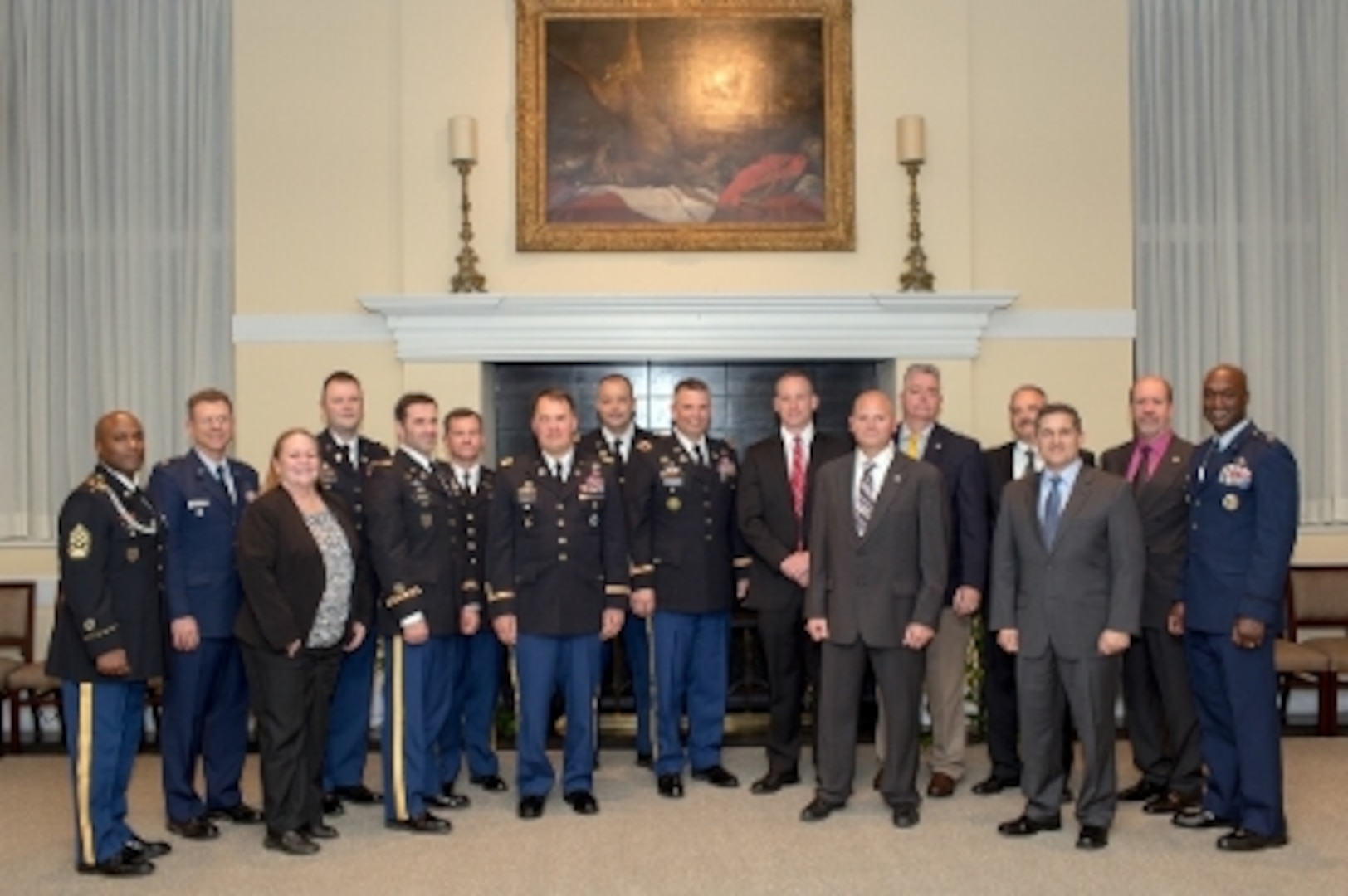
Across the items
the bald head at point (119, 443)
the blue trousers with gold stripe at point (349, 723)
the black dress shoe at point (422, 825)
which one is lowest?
the black dress shoe at point (422, 825)

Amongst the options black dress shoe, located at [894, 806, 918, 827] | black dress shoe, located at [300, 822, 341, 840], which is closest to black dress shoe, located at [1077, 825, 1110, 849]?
black dress shoe, located at [894, 806, 918, 827]

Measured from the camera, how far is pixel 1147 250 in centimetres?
819

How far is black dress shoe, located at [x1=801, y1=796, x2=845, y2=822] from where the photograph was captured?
18.3 ft

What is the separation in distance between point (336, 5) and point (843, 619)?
4.13m

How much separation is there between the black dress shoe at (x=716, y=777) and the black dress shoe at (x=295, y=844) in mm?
1610

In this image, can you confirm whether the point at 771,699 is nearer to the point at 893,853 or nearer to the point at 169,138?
the point at 893,853

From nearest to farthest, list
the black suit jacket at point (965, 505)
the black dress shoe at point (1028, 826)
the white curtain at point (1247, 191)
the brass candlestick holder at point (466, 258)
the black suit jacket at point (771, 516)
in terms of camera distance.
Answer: the black dress shoe at point (1028, 826), the black suit jacket at point (965, 505), the black suit jacket at point (771, 516), the brass candlestick holder at point (466, 258), the white curtain at point (1247, 191)

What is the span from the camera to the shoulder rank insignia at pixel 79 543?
4.89m

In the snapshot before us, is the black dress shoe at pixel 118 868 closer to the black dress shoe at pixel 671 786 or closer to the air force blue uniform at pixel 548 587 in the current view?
the air force blue uniform at pixel 548 587

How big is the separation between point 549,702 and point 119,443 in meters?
1.74

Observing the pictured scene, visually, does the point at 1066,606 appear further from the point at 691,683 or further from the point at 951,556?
the point at 691,683

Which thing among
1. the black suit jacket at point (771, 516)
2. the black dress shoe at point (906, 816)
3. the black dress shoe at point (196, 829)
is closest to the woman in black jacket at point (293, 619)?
the black dress shoe at point (196, 829)

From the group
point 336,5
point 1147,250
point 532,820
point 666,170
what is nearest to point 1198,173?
point 1147,250

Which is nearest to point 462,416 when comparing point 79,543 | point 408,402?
point 408,402
